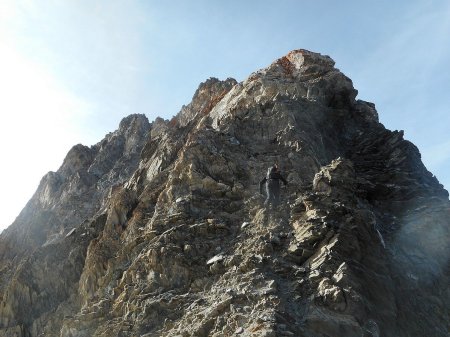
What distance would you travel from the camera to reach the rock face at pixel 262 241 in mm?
15844

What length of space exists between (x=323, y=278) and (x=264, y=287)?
1828 mm

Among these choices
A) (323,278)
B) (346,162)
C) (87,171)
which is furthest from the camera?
(87,171)

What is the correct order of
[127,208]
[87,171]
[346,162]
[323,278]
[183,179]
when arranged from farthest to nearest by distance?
1. [87,171]
2. [127,208]
3. [183,179]
4. [346,162]
5. [323,278]

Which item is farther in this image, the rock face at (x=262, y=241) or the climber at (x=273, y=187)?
the climber at (x=273, y=187)

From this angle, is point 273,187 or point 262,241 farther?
point 273,187

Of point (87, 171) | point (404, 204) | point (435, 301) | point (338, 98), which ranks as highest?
point (338, 98)

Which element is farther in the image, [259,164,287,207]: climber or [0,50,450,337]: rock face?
[259,164,287,207]: climber

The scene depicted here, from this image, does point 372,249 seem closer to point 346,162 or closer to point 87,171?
point 346,162

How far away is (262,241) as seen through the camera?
1834cm

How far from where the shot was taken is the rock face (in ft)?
52.0

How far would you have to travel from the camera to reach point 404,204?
73.7 feet

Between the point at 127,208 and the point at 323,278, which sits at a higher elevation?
the point at 127,208

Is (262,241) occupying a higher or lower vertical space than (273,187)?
lower

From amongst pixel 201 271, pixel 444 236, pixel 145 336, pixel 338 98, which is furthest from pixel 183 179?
pixel 338 98
